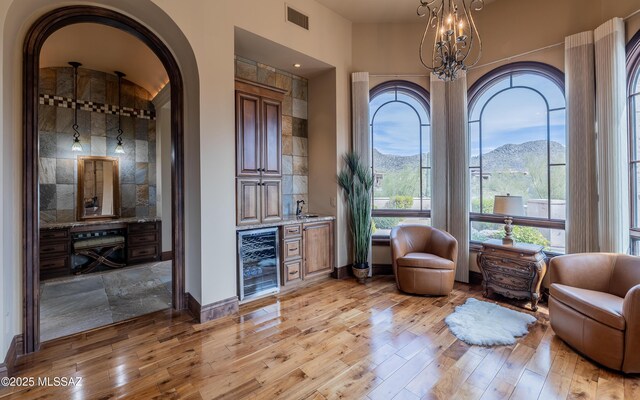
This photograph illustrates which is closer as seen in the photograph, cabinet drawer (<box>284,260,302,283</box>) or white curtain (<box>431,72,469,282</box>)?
cabinet drawer (<box>284,260,302,283</box>)

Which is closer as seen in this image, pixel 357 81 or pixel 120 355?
pixel 120 355

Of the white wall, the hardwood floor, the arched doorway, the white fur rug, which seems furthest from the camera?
the white wall

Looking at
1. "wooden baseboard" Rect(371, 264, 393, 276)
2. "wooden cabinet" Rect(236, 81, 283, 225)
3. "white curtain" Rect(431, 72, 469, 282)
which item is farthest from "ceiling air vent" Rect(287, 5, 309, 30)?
"wooden baseboard" Rect(371, 264, 393, 276)

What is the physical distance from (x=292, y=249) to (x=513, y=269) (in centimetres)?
276

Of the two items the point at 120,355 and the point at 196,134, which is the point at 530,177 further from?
the point at 120,355

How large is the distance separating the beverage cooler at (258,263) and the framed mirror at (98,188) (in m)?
3.43

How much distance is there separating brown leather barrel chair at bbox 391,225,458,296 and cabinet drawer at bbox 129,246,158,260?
15.0 ft

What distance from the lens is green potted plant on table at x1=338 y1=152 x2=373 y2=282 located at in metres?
4.32

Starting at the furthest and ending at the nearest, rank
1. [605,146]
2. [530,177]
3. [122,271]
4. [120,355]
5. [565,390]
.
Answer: [122,271]
[530,177]
[605,146]
[120,355]
[565,390]

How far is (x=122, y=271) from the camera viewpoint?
493 cm

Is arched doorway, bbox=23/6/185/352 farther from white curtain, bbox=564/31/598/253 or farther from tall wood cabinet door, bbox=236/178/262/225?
white curtain, bbox=564/31/598/253

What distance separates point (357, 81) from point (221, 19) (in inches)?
84.9

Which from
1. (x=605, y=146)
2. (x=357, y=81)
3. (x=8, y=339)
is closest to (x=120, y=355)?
(x=8, y=339)

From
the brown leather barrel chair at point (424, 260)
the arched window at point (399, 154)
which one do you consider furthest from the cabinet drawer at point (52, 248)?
the brown leather barrel chair at point (424, 260)
